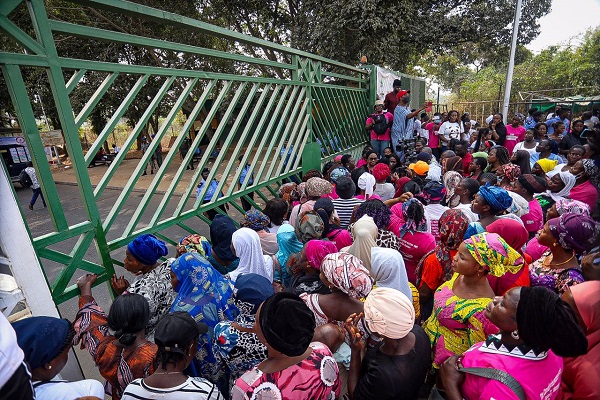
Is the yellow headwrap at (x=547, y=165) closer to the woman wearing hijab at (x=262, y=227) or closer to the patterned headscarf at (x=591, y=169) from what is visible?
the patterned headscarf at (x=591, y=169)

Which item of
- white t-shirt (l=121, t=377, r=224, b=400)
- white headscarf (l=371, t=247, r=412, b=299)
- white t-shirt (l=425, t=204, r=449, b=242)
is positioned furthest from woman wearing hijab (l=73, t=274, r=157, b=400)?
white t-shirt (l=425, t=204, r=449, b=242)

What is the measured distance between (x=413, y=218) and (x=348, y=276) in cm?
112

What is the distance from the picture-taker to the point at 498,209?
9.29ft

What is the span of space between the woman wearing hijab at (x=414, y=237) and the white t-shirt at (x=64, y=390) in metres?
2.32

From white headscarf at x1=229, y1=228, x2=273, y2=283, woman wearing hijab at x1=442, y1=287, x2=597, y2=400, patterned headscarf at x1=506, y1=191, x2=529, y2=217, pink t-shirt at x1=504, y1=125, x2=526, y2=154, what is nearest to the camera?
woman wearing hijab at x1=442, y1=287, x2=597, y2=400

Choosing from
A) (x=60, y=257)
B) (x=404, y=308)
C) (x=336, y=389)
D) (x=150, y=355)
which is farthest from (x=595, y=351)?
(x=60, y=257)

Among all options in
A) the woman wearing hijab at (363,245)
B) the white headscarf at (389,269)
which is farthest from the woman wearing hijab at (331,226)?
the white headscarf at (389,269)

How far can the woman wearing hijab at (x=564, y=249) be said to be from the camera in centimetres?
203

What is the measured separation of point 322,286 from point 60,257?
172cm

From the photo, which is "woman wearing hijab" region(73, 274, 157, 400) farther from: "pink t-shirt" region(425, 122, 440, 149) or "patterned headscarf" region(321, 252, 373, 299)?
"pink t-shirt" region(425, 122, 440, 149)

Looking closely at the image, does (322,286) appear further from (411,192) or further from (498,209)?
(411,192)

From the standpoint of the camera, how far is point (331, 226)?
3.24 metres

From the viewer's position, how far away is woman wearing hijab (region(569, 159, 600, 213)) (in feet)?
11.7

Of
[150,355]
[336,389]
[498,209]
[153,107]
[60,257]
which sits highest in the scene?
[153,107]
